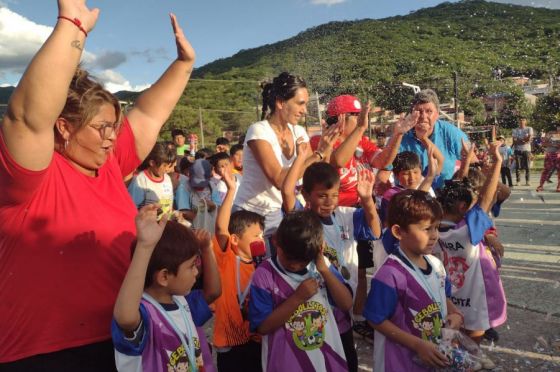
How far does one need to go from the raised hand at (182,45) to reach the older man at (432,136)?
2.10 m

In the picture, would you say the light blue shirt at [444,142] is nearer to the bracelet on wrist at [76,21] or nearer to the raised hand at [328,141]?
the raised hand at [328,141]

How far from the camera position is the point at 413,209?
214cm

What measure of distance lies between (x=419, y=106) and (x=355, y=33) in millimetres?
75356

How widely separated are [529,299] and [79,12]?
395 centimetres

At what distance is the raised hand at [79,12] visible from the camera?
1074 millimetres

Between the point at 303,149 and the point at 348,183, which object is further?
the point at 348,183

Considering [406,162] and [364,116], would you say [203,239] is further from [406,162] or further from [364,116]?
[406,162]

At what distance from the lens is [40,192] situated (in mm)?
1211

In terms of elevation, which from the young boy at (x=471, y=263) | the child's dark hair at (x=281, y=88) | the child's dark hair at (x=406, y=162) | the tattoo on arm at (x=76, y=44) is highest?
the tattoo on arm at (x=76, y=44)

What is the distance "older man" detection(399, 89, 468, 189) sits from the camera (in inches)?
131

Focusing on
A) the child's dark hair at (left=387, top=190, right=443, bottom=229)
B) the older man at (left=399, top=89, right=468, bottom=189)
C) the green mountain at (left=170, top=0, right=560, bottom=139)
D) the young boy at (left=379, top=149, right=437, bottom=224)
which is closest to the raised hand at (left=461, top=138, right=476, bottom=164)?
the older man at (left=399, top=89, right=468, bottom=189)

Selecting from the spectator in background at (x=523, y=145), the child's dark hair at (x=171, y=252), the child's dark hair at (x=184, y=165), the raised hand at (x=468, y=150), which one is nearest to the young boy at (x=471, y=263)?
the raised hand at (x=468, y=150)

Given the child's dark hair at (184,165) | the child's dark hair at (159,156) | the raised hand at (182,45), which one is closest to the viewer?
the raised hand at (182,45)

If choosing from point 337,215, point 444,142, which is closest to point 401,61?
point 444,142
